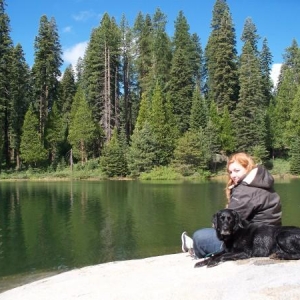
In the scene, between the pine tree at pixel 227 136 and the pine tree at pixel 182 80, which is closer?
the pine tree at pixel 227 136

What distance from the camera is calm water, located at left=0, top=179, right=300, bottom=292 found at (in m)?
13.3

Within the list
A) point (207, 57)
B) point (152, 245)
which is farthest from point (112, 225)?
point (207, 57)

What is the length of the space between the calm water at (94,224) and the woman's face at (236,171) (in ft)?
21.6

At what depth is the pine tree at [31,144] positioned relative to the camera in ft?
158

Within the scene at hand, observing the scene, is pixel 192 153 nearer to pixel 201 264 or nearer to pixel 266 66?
pixel 266 66

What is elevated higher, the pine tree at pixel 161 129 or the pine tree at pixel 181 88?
the pine tree at pixel 181 88

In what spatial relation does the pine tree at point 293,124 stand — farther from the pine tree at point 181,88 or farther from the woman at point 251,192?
the woman at point 251,192

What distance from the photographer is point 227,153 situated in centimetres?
5141

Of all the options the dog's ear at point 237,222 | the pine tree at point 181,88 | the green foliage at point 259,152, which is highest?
the pine tree at point 181,88

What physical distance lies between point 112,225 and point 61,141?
36.3 meters

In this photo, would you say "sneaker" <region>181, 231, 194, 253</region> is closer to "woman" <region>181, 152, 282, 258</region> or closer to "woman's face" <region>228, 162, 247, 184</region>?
"woman" <region>181, 152, 282, 258</region>

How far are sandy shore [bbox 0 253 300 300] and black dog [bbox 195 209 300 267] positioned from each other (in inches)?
4.5

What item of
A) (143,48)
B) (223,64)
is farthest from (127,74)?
(223,64)

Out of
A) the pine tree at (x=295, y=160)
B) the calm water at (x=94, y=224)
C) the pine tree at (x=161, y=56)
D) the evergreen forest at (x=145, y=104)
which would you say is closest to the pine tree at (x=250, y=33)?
the evergreen forest at (x=145, y=104)
